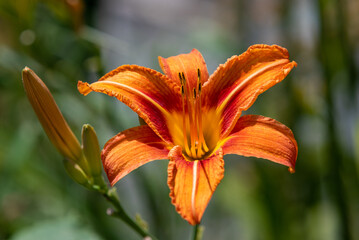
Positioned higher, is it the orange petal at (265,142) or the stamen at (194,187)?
the orange petal at (265,142)

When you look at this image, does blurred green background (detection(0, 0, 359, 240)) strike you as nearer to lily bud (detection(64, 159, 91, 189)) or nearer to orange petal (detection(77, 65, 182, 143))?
lily bud (detection(64, 159, 91, 189))

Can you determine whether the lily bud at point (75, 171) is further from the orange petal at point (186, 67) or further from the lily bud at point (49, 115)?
the orange petal at point (186, 67)

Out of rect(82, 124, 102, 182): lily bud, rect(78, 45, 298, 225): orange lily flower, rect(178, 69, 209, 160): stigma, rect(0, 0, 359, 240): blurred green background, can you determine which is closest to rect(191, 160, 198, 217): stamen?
rect(78, 45, 298, 225): orange lily flower

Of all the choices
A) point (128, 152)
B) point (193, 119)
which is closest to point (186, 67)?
point (193, 119)

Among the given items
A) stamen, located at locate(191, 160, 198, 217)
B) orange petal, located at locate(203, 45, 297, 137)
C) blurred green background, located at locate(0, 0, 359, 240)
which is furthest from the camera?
blurred green background, located at locate(0, 0, 359, 240)

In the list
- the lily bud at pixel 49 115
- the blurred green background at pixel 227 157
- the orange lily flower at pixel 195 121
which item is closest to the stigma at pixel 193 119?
the orange lily flower at pixel 195 121

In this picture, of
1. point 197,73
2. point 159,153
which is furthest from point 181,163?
point 197,73
